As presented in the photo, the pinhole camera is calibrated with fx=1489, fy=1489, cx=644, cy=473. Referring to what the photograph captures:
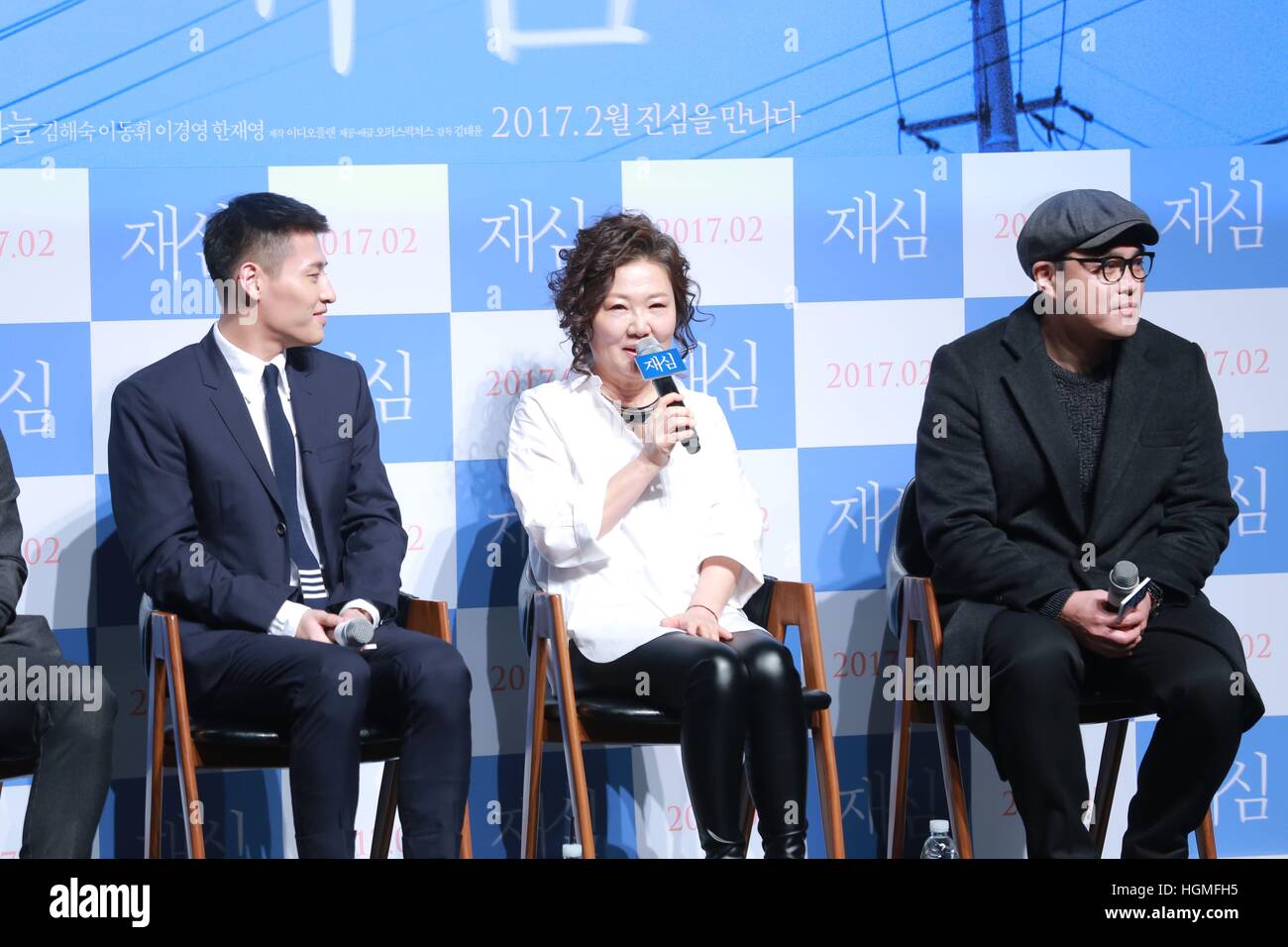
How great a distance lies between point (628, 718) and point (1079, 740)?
2.72 ft

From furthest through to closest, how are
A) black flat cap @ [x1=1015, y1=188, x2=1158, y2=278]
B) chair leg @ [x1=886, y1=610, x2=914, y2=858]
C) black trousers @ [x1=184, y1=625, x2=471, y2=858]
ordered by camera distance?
chair leg @ [x1=886, y1=610, x2=914, y2=858]
black flat cap @ [x1=1015, y1=188, x2=1158, y2=278]
black trousers @ [x1=184, y1=625, x2=471, y2=858]

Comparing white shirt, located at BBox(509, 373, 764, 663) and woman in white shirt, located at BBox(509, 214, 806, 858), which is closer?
woman in white shirt, located at BBox(509, 214, 806, 858)

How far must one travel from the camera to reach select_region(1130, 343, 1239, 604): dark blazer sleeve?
9.43 feet

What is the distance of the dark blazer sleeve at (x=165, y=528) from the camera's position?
110 inches

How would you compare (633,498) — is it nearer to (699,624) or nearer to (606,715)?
(699,624)

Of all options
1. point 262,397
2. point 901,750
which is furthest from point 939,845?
point 262,397

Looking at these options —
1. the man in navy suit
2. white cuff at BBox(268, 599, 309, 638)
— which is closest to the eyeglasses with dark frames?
the man in navy suit

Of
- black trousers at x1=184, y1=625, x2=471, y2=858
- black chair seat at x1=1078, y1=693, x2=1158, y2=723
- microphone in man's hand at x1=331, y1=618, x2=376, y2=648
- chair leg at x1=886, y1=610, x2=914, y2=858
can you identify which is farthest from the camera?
chair leg at x1=886, y1=610, x2=914, y2=858

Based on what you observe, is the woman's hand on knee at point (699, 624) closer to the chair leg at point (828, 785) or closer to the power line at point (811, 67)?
the chair leg at point (828, 785)

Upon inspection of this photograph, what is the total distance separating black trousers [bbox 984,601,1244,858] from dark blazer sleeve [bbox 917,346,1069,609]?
122mm

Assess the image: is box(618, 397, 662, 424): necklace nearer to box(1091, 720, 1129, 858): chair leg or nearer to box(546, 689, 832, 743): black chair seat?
box(546, 689, 832, 743): black chair seat

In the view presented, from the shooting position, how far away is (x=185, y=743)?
2.69 m

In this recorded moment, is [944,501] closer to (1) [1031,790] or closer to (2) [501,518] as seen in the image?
(1) [1031,790]
